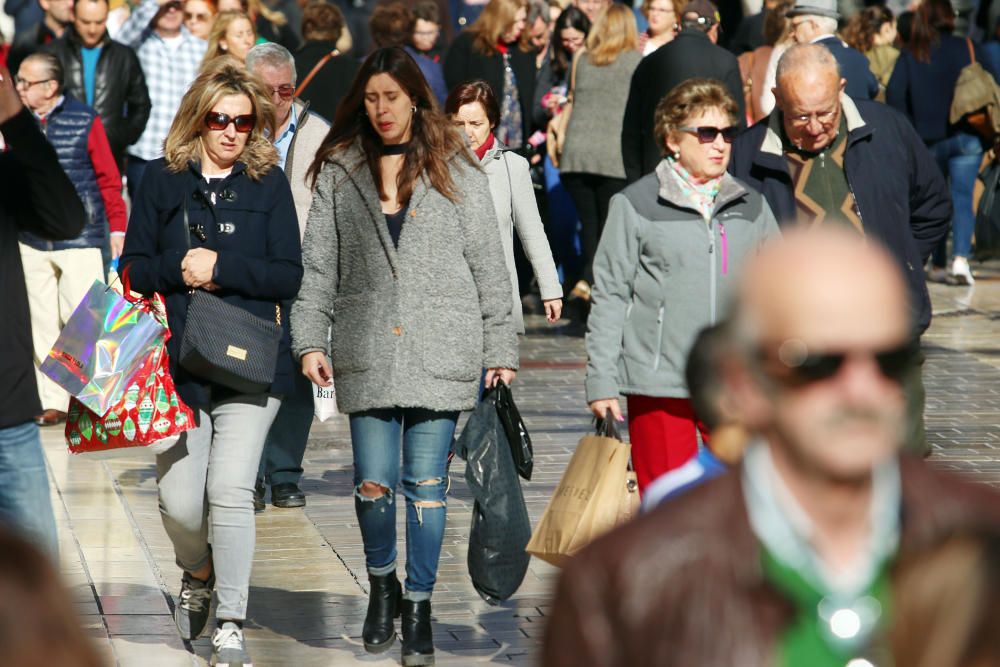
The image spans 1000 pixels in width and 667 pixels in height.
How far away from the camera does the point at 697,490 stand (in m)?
2.17

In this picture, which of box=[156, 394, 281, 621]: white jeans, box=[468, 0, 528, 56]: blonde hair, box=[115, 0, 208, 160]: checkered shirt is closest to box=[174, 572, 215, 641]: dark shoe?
box=[156, 394, 281, 621]: white jeans

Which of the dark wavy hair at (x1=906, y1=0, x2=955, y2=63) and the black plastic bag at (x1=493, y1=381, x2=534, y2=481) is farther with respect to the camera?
the dark wavy hair at (x1=906, y1=0, x2=955, y2=63)

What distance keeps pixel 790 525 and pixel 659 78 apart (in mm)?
9188

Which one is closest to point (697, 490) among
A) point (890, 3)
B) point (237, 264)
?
point (237, 264)

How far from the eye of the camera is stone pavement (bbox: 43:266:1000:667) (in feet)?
20.2

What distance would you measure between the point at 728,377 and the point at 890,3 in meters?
18.3

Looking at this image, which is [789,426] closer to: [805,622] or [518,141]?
[805,622]

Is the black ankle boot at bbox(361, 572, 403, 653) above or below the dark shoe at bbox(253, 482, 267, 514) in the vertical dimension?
above

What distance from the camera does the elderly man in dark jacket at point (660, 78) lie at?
11047 millimetres

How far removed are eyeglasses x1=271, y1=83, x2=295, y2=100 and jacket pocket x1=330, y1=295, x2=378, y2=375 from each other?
2.59 m

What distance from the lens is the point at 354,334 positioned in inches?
236

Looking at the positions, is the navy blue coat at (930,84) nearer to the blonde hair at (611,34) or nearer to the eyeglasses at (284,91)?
the blonde hair at (611,34)

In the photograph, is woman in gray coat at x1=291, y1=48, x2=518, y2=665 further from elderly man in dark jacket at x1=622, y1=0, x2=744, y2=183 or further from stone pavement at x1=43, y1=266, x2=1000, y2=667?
elderly man in dark jacket at x1=622, y1=0, x2=744, y2=183

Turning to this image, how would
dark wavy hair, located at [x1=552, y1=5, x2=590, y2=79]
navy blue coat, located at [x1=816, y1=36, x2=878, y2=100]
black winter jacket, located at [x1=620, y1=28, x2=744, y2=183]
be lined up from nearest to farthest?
navy blue coat, located at [x1=816, y1=36, x2=878, y2=100], black winter jacket, located at [x1=620, y1=28, x2=744, y2=183], dark wavy hair, located at [x1=552, y1=5, x2=590, y2=79]
